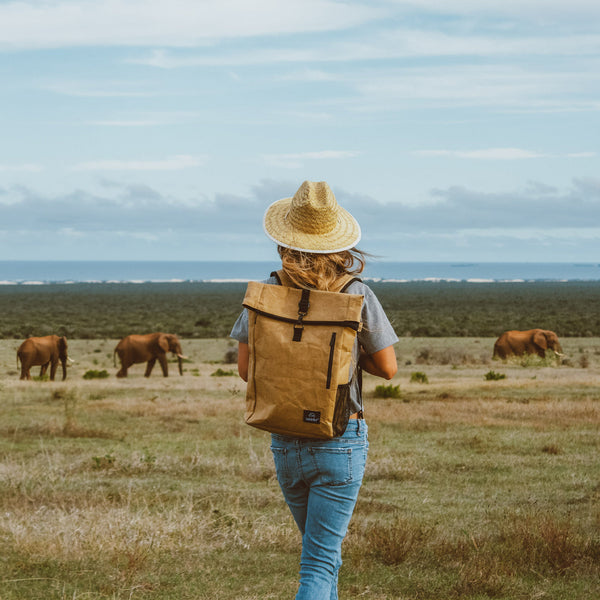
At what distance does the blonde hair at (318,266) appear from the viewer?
11.0ft

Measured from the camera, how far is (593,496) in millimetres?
8203

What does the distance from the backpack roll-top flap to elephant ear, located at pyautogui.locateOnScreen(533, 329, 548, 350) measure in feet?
91.7

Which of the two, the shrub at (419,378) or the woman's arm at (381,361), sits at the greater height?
the woman's arm at (381,361)

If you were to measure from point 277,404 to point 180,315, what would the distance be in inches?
2863

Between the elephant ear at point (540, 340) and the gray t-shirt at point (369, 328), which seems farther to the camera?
the elephant ear at point (540, 340)

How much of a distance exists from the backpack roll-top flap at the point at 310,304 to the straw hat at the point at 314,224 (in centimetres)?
24

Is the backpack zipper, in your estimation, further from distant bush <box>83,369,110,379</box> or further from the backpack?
distant bush <box>83,369,110,379</box>

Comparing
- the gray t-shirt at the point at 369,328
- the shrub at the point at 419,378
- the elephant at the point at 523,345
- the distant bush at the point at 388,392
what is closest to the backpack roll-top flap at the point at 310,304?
A: the gray t-shirt at the point at 369,328

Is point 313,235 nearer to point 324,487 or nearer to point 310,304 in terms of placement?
point 310,304

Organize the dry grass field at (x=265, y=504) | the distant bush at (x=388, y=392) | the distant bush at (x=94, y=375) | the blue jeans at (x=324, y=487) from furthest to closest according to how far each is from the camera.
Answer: the distant bush at (x=94, y=375)
the distant bush at (x=388, y=392)
the dry grass field at (x=265, y=504)
the blue jeans at (x=324, y=487)

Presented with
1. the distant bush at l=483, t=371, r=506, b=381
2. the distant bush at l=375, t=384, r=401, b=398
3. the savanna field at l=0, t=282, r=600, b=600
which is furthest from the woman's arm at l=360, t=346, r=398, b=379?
the distant bush at l=483, t=371, r=506, b=381

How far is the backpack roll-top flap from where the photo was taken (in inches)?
126

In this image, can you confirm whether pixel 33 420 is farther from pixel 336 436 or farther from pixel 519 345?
pixel 519 345

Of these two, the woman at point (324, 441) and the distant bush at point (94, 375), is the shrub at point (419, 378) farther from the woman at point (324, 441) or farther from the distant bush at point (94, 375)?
the woman at point (324, 441)
